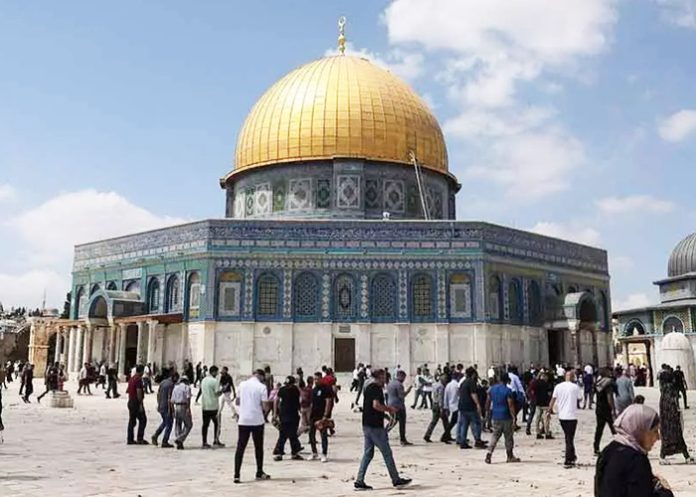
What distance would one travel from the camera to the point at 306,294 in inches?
1307

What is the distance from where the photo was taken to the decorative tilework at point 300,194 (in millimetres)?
36906

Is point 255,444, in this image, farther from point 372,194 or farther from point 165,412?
point 372,194

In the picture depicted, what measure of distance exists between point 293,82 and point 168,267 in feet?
39.3

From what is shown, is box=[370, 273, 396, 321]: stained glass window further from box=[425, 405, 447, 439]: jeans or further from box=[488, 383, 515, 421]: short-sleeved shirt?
box=[488, 383, 515, 421]: short-sleeved shirt

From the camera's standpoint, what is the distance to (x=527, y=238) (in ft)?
119

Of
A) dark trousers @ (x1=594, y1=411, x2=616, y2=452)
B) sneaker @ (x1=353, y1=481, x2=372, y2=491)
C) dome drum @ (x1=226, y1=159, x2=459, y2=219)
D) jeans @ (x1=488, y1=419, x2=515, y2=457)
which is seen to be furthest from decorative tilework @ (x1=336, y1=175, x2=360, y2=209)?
sneaker @ (x1=353, y1=481, x2=372, y2=491)

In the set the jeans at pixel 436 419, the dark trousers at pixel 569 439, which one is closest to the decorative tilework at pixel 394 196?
the jeans at pixel 436 419

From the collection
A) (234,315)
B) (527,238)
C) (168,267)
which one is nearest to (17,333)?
(168,267)

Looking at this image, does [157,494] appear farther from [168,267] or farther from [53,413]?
[168,267]

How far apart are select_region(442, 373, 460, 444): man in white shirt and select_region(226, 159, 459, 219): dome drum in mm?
22021

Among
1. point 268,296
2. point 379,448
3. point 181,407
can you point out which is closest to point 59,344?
point 268,296

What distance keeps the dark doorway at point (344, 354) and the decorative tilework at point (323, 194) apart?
7.17 meters

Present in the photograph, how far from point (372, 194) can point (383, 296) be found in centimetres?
609

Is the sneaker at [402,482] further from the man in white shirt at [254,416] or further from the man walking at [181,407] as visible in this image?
the man walking at [181,407]
